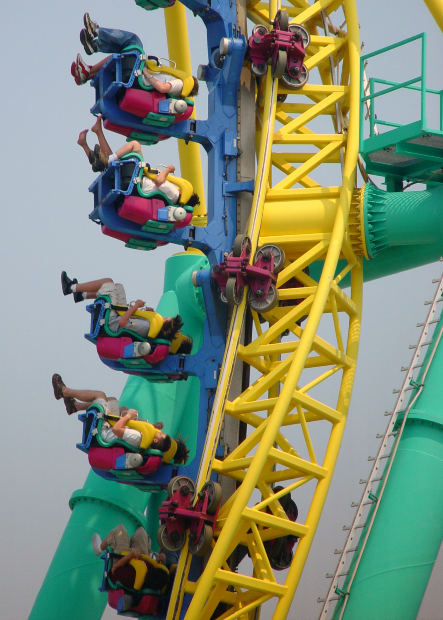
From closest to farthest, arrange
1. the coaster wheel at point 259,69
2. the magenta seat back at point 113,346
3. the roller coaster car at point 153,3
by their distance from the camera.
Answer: the magenta seat back at point 113,346, the coaster wheel at point 259,69, the roller coaster car at point 153,3

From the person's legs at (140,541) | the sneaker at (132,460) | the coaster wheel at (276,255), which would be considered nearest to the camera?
the sneaker at (132,460)

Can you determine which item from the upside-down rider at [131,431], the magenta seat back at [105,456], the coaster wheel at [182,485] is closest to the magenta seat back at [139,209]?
the upside-down rider at [131,431]

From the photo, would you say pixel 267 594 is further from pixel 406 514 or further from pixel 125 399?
pixel 125 399

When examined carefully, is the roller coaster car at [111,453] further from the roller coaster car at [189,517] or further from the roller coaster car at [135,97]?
the roller coaster car at [135,97]

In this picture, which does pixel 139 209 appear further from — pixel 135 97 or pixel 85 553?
pixel 85 553

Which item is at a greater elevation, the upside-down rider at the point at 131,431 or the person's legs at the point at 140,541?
the upside-down rider at the point at 131,431

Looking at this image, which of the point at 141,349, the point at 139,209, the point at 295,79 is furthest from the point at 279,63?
the point at 141,349

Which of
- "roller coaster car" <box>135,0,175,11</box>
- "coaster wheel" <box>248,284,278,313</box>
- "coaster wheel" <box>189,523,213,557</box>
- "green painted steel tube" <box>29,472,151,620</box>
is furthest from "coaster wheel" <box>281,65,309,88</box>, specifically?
"green painted steel tube" <box>29,472,151,620</box>

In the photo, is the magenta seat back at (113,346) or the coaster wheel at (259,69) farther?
the coaster wheel at (259,69)
